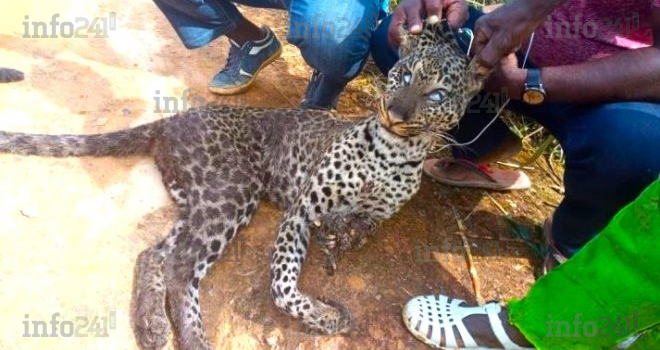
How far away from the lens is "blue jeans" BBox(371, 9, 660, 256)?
288cm

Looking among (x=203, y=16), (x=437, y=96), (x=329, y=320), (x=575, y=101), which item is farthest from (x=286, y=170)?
(x=575, y=101)

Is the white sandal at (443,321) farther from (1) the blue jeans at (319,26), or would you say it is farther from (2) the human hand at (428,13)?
(1) the blue jeans at (319,26)

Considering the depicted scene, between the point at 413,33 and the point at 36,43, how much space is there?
3326 millimetres

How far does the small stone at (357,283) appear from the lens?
3.52 m

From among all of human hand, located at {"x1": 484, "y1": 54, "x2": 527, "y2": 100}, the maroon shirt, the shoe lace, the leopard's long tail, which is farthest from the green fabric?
the shoe lace

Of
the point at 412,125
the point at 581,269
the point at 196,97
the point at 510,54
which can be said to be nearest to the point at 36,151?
the point at 196,97

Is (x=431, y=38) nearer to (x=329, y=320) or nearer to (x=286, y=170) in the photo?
(x=286, y=170)

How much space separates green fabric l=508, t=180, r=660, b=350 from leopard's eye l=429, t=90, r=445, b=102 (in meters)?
1.07

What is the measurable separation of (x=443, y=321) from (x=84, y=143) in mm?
2485

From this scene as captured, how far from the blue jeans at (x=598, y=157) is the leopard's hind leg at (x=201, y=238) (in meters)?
1.81

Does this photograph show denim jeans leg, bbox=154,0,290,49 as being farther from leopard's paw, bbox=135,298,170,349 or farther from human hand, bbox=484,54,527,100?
leopard's paw, bbox=135,298,170,349

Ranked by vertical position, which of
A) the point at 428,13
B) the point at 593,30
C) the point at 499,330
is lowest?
the point at 499,330

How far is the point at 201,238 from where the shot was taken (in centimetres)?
340

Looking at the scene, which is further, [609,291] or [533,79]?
[533,79]
